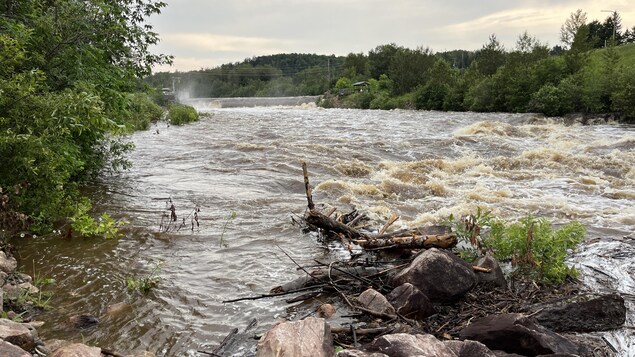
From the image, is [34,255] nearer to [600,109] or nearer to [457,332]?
[457,332]

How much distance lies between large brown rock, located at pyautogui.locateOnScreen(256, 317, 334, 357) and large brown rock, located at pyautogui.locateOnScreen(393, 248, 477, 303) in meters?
1.57

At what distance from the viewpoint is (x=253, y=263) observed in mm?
6789

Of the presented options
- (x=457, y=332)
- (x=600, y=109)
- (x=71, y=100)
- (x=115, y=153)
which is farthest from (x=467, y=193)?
(x=600, y=109)

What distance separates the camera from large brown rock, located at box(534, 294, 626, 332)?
14.4 feet

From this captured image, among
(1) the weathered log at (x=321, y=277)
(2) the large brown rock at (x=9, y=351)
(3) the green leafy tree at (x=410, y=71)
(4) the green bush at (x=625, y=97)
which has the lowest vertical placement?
(1) the weathered log at (x=321, y=277)

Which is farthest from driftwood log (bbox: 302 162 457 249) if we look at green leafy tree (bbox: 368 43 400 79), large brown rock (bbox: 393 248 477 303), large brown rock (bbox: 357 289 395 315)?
green leafy tree (bbox: 368 43 400 79)

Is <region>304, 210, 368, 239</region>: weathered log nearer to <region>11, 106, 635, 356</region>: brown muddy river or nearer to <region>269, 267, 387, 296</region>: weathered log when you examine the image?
<region>11, 106, 635, 356</region>: brown muddy river

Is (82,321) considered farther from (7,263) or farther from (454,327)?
(454,327)

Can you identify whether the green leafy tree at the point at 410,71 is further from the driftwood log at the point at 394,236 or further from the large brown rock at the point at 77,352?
the large brown rock at the point at 77,352

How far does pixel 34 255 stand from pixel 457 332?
Result: 611 centimetres

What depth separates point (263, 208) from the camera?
997cm

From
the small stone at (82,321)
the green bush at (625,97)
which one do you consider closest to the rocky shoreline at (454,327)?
the small stone at (82,321)

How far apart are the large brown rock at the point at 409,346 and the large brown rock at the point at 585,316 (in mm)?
1474

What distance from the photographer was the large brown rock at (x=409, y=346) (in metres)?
3.37
